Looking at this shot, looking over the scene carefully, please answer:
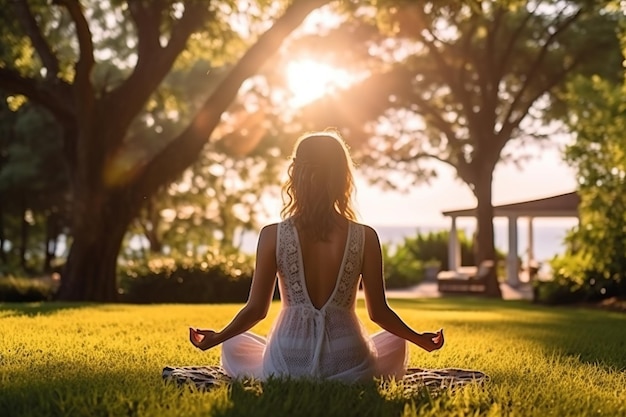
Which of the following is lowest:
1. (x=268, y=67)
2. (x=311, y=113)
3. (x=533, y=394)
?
(x=533, y=394)

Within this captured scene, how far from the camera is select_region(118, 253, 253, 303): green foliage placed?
2127 cm

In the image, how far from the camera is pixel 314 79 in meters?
30.8

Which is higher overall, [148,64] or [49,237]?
[148,64]

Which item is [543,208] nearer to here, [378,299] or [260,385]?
[378,299]

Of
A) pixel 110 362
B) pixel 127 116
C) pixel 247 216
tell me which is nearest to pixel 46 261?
A: pixel 247 216

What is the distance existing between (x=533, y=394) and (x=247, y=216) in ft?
123

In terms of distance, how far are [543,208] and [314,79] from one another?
8.90 m

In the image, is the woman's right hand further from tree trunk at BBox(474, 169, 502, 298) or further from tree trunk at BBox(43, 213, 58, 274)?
tree trunk at BBox(43, 213, 58, 274)

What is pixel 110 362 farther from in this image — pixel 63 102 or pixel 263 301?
pixel 63 102

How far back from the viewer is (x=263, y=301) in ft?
17.6

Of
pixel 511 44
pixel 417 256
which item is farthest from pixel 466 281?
pixel 417 256

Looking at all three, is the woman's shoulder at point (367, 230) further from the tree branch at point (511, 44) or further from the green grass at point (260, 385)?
the tree branch at point (511, 44)

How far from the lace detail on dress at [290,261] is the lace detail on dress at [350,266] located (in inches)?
8.0

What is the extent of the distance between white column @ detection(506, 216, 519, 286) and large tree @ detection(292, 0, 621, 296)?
4.26m
